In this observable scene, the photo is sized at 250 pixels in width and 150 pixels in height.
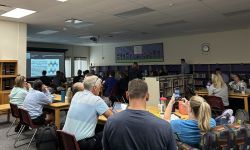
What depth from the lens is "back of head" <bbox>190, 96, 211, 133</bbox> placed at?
6.65 ft

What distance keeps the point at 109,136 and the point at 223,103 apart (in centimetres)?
433

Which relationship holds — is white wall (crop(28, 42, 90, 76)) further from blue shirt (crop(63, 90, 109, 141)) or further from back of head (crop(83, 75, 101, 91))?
blue shirt (crop(63, 90, 109, 141))

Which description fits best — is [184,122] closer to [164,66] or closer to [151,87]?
[151,87]

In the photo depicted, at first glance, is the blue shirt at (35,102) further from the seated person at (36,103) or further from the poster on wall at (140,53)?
the poster on wall at (140,53)

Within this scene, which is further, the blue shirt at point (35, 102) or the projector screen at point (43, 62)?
the projector screen at point (43, 62)

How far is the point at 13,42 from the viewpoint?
6.64 metres

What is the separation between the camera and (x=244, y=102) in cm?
518

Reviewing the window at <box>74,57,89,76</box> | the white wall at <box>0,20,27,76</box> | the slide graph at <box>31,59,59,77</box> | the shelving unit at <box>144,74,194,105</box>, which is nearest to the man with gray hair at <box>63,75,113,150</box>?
the shelving unit at <box>144,74,194,105</box>

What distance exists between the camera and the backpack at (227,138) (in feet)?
6.12

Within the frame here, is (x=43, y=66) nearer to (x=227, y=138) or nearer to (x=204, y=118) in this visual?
(x=204, y=118)

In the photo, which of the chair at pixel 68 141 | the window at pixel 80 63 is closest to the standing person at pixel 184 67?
the window at pixel 80 63

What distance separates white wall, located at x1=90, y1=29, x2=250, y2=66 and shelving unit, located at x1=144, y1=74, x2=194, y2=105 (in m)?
→ 1.80

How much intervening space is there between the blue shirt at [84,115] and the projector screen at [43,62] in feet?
29.8

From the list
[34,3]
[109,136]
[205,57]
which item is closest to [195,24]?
[205,57]
